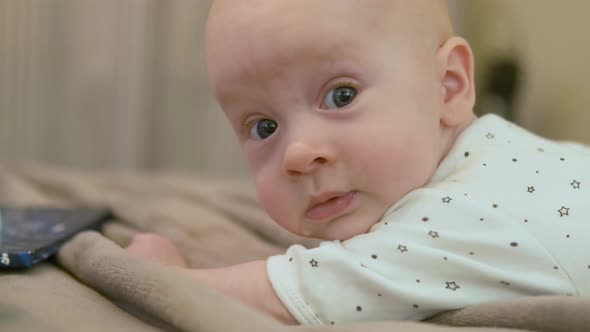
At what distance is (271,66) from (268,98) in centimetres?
4

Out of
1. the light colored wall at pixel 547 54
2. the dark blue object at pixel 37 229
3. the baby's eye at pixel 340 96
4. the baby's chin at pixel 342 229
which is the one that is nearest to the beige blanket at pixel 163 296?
the dark blue object at pixel 37 229

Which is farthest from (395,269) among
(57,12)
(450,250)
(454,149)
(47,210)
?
(57,12)

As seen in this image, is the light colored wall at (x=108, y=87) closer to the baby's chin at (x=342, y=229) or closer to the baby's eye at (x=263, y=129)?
the baby's eye at (x=263, y=129)

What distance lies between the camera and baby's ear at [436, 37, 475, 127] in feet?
2.79

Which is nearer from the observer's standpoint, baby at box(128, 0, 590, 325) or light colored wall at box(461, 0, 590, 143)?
baby at box(128, 0, 590, 325)

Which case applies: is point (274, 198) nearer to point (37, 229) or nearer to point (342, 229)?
point (342, 229)

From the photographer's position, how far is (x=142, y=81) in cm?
262

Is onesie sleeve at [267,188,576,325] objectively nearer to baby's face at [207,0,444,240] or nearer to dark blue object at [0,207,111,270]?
baby's face at [207,0,444,240]

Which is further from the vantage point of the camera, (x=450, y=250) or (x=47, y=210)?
(x=47, y=210)

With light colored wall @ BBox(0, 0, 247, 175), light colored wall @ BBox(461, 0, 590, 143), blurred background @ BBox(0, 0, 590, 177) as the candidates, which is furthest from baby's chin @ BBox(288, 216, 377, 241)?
light colored wall @ BBox(0, 0, 247, 175)

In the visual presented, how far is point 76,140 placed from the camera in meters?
2.59

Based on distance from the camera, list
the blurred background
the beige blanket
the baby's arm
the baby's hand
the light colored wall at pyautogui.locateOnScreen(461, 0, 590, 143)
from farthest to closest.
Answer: the blurred background < the light colored wall at pyautogui.locateOnScreen(461, 0, 590, 143) < the baby's hand < the baby's arm < the beige blanket

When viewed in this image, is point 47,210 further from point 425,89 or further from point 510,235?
point 510,235

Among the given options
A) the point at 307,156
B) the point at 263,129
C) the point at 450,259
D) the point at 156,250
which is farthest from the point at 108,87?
the point at 450,259
